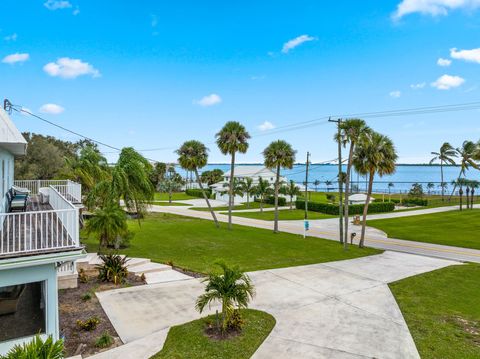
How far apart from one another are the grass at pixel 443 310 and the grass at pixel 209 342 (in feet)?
14.3

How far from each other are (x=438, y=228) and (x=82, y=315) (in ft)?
116

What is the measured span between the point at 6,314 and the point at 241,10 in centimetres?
2333

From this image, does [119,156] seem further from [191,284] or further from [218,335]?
[218,335]

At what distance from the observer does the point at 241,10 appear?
23.8 m

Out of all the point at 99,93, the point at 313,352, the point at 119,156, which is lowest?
the point at 313,352

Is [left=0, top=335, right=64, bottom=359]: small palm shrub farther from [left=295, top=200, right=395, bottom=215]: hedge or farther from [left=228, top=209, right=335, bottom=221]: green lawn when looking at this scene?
[left=295, top=200, right=395, bottom=215]: hedge

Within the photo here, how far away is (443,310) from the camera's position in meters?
11.4

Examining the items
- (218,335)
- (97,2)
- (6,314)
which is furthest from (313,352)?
(97,2)

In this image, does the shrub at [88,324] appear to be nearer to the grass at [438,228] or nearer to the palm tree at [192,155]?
the palm tree at [192,155]

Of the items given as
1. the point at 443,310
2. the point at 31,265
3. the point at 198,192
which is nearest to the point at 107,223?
the point at 31,265

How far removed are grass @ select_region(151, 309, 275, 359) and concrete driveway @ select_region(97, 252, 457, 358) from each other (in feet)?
0.93

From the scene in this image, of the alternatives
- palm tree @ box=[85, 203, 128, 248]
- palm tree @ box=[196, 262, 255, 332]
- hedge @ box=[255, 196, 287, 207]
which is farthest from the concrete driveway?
hedge @ box=[255, 196, 287, 207]

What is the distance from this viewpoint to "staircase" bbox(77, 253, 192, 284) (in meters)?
13.8

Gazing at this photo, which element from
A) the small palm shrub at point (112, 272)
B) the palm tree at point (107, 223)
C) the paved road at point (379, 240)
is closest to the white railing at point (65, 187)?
the palm tree at point (107, 223)
